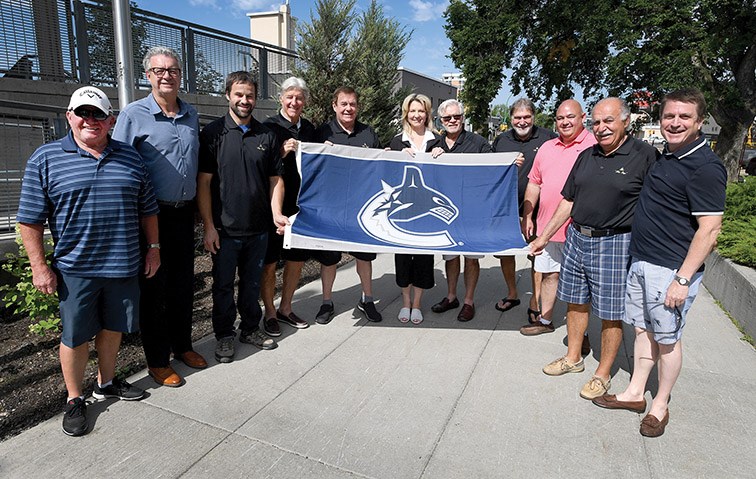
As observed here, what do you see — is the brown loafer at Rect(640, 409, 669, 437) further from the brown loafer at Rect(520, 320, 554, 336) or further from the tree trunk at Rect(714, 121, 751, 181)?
the tree trunk at Rect(714, 121, 751, 181)

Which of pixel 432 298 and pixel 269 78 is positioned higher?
pixel 269 78

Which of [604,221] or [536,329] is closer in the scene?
[604,221]

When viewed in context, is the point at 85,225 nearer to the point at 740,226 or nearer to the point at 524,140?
the point at 524,140

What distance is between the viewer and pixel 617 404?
3.35 meters

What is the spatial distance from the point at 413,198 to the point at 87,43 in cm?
637

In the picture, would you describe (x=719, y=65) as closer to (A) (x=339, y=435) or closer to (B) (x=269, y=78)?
(B) (x=269, y=78)

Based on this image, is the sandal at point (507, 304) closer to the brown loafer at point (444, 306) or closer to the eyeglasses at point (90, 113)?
the brown loafer at point (444, 306)

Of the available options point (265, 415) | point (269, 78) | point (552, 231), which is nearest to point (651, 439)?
point (552, 231)

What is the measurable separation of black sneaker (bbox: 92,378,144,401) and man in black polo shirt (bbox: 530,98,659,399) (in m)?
3.15

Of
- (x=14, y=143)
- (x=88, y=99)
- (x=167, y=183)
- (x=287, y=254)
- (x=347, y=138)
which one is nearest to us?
(x=88, y=99)

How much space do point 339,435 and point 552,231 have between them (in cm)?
230

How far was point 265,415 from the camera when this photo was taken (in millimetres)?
3188

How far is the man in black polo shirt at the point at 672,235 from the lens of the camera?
2.69m

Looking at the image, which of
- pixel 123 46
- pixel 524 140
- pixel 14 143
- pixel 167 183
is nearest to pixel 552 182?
pixel 524 140
